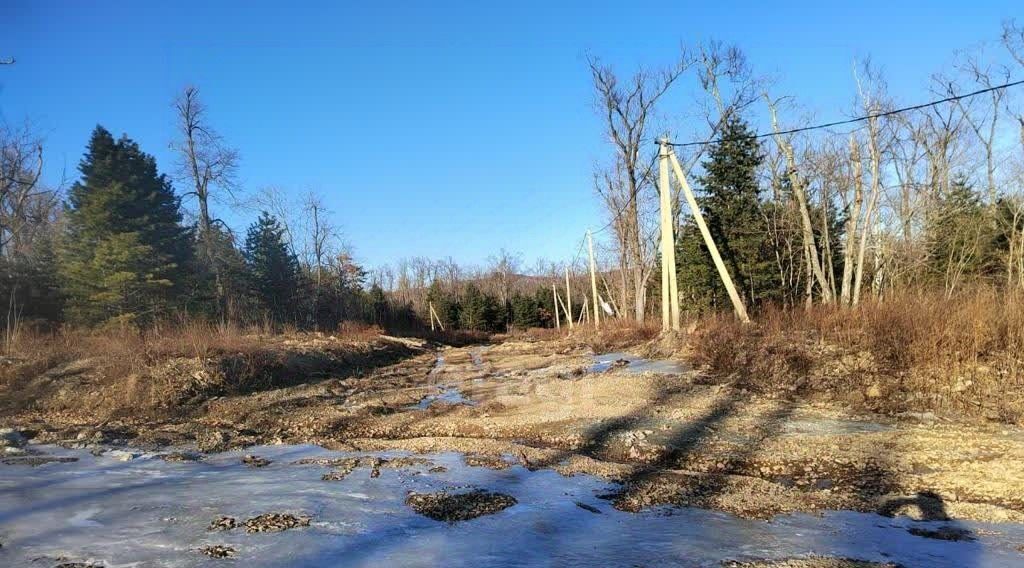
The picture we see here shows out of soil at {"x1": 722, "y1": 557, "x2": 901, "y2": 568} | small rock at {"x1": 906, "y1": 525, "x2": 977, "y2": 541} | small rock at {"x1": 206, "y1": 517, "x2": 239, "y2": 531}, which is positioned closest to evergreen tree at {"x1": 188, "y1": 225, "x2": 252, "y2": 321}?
small rock at {"x1": 206, "y1": 517, "x2": 239, "y2": 531}

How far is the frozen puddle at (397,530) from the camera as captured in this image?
317cm

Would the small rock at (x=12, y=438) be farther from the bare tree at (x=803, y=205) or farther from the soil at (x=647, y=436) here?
the bare tree at (x=803, y=205)

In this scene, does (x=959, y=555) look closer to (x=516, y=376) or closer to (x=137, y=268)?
(x=516, y=376)

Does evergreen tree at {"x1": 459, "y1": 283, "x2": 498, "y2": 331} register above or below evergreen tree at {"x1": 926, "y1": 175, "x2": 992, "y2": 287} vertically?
below

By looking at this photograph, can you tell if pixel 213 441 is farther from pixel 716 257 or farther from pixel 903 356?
pixel 716 257

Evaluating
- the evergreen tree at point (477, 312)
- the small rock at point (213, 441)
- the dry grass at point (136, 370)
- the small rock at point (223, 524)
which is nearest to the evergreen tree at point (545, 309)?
the evergreen tree at point (477, 312)

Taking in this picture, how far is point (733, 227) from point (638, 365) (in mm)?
15478

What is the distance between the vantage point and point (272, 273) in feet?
109

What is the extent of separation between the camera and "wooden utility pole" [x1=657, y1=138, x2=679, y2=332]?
14.9 meters

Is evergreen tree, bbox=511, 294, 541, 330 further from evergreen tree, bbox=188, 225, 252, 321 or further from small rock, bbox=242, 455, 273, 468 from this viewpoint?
small rock, bbox=242, 455, 273, 468

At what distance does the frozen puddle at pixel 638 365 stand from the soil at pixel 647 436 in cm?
41

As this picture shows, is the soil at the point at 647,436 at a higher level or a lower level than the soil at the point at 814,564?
lower

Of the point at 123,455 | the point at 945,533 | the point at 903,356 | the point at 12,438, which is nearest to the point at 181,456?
the point at 123,455

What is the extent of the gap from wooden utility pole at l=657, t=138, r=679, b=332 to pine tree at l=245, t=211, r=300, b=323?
23.6 metres
